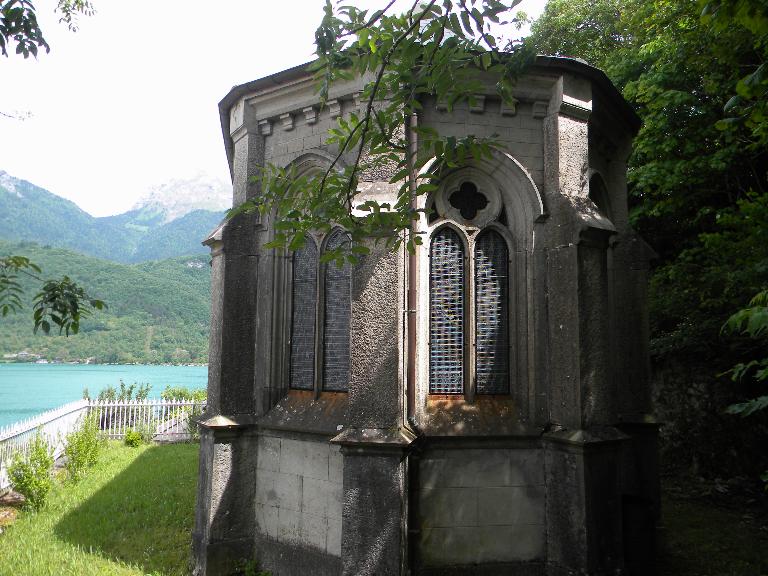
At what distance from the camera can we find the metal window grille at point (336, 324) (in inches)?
257

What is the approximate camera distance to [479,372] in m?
6.26

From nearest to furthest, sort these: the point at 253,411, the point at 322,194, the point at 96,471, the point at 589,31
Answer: the point at 322,194 → the point at 253,411 → the point at 96,471 → the point at 589,31

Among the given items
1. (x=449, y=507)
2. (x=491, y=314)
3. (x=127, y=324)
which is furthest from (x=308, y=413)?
(x=127, y=324)

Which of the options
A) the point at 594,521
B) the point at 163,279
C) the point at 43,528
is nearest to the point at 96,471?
the point at 43,528

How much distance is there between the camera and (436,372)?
6.19 meters

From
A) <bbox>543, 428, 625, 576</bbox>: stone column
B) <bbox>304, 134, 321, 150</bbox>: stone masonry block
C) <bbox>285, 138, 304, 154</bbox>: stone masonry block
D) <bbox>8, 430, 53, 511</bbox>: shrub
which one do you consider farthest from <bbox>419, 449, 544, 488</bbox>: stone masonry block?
<bbox>8, 430, 53, 511</bbox>: shrub

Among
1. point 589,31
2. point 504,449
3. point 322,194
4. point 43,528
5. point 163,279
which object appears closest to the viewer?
point 322,194

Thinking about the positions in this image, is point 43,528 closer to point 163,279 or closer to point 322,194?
point 322,194

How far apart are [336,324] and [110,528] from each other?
4997 mm

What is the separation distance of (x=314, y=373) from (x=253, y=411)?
3.22 ft

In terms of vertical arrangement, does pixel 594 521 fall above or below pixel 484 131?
below

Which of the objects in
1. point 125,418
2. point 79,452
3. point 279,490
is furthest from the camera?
point 125,418

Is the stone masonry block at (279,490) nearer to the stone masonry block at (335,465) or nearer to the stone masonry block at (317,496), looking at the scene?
the stone masonry block at (317,496)

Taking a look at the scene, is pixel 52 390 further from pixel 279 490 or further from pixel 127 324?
pixel 279 490
